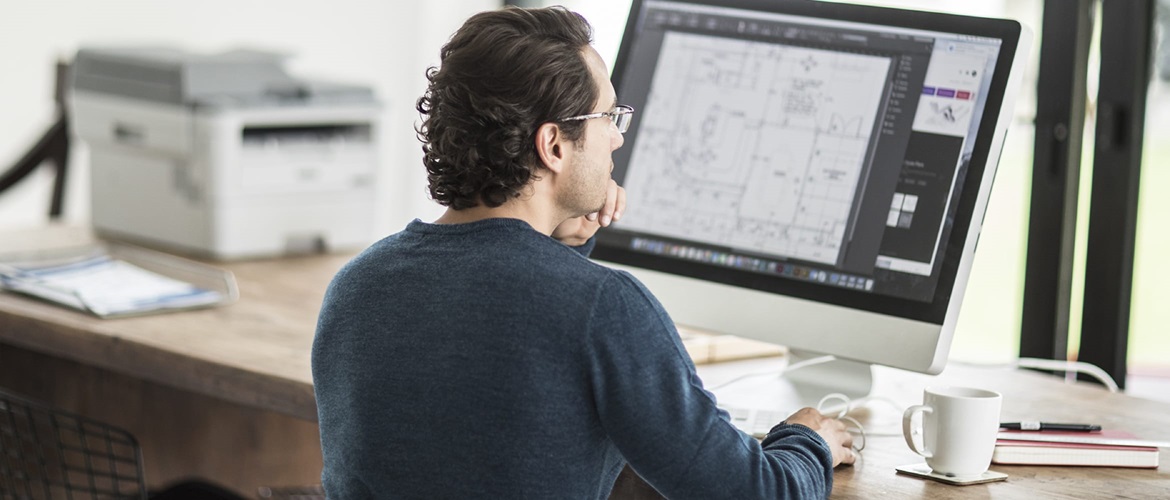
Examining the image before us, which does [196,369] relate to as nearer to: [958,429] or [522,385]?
[522,385]

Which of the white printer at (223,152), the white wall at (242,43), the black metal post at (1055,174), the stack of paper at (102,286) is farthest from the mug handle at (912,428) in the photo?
the white wall at (242,43)

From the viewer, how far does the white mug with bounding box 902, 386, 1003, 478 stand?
1.22 m

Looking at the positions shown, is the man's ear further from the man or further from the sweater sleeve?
the sweater sleeve

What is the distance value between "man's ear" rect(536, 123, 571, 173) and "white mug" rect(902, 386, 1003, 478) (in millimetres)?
421

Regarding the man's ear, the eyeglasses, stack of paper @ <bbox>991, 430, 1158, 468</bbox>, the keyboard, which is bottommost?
the keyboard

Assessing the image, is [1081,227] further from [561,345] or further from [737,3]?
[561,345]

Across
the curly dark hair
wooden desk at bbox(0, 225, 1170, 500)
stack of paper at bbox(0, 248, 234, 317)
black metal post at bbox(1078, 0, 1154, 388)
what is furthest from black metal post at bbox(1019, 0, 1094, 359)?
the curly dark hair

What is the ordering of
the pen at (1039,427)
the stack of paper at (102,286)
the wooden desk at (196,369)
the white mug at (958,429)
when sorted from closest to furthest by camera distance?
the white mug at (958,429) → the pen at (1039,427) → the wooden desk at (196,369) → the stack of paper at (102,286)

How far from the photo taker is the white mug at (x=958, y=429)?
122 cm

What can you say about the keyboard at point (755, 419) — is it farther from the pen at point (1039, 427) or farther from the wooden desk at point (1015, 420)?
the pen at point (1039, 427)

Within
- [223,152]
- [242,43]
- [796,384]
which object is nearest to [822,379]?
[796,384]

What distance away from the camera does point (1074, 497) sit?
1.21 metres

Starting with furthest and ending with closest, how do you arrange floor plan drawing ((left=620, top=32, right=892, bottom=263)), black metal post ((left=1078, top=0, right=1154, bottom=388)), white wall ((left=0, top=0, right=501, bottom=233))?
white wall ((left=0, top=0, right=501, bottom=233)) < black metal post ((left=1078, top=0, right=1154, bottom=388)) < floor plan drawing ((left=620, top=32, right=892, bottom=263))

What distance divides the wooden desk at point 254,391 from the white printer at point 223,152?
0.32 feet
